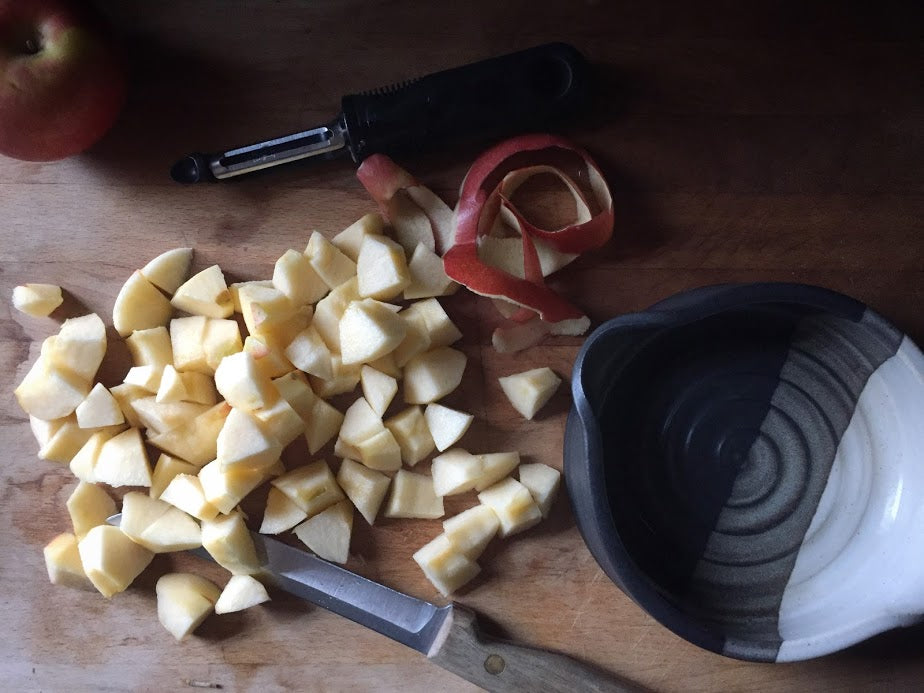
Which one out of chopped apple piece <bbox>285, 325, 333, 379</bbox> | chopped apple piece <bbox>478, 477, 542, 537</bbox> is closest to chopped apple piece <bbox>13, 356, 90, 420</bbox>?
chopped apple piece <bbox>285, 325, 333, 379</bbox>

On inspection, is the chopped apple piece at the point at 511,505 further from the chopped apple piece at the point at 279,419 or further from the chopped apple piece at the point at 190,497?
the chopped apple piece at the point at 190,497

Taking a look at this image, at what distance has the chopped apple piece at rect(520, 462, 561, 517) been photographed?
1.39m

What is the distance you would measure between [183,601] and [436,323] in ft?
1.84

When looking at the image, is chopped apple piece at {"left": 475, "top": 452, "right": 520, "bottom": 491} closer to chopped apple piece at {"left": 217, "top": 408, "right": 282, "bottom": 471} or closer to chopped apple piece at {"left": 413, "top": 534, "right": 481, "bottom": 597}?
chopped apple piece at {"left": 413, "top": 534, "right": 481, "bottom": 597}

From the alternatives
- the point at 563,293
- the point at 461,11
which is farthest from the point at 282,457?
the point at 461,11

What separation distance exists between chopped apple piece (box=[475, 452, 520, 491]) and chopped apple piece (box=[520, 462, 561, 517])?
0.08 ft

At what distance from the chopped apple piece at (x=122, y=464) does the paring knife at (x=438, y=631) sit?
234 millimetres

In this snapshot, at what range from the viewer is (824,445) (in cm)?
141

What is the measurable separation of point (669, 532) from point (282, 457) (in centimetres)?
60

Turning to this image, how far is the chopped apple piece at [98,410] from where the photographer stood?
1354 millimetres

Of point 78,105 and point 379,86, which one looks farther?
point 379,86

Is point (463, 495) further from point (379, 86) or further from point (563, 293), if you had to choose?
point (379, 86)

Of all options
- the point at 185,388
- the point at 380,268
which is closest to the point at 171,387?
the point at 185,388

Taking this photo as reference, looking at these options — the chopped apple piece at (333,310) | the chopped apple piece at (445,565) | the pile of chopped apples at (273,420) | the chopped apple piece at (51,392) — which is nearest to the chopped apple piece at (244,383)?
the pile of chopped apples at (273,420)
